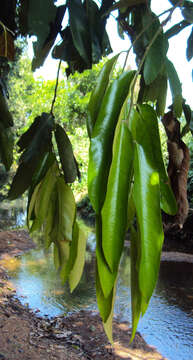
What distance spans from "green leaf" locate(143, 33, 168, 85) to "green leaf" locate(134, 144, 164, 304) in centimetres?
32

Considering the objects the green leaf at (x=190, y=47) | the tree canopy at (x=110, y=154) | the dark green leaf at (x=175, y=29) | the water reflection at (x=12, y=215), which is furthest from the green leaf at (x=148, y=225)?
the water reflection at (x=12, y=215)

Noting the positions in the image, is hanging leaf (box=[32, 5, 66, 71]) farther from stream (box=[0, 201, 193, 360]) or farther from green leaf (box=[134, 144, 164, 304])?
stream (box=[0, 201, 193, 360])

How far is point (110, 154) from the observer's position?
34cm

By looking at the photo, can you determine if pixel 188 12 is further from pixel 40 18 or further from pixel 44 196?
pixel 44 196

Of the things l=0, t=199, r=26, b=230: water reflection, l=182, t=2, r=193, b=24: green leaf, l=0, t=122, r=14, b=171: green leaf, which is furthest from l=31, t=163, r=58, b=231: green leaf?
l=0, t=199, r=26, b=230: water reflection

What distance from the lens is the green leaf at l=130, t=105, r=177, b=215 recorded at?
338 millimetres

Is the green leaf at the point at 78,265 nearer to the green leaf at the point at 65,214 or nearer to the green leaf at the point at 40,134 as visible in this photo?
the green leaf at the point at 65,214

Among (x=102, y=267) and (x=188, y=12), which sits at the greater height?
(x=188, y=12)

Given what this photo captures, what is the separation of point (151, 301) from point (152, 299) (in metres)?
0.11

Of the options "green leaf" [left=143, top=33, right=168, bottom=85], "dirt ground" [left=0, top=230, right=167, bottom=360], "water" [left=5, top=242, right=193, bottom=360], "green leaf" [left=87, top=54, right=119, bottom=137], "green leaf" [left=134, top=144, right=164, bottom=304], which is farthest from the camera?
"water" [left=5, top=242, right=193, bottom=360]

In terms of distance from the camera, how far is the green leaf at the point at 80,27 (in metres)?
0.66

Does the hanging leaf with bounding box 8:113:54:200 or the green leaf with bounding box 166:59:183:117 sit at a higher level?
the green leaf with bounding box 166:59:183:117

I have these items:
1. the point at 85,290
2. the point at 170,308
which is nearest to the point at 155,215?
the point at 170,308

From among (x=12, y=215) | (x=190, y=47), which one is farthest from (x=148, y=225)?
(x=12, y=215)
